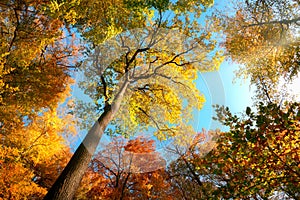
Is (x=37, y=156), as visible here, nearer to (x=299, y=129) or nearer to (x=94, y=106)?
(x=94, y=106)

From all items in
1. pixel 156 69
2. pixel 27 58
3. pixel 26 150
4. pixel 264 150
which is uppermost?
pixel 156 69

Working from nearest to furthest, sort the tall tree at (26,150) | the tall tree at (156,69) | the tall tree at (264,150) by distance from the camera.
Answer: the tall tree at (264,150), the tall tree at (156,69), the tall tree at (26,150)

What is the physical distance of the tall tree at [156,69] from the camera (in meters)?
7.11

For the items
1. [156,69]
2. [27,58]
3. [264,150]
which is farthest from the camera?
[156,69]

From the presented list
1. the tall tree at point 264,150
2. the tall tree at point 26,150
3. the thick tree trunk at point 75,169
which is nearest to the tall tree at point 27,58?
the tall tree at point 26,150

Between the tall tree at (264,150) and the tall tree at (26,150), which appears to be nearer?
the tall tree at (264,150)

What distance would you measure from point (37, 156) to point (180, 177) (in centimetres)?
863

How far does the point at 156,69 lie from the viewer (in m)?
8.09

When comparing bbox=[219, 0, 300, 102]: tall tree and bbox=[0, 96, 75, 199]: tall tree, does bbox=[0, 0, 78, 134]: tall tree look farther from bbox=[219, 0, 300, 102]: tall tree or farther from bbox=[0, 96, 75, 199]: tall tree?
bbox=[219, 0, 300, 102]: tall tree

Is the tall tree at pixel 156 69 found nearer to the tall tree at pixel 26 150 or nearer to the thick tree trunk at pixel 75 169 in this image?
the thick tree trunk at pixel 75 169

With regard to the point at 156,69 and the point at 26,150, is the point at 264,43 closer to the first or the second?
the point at 156,69

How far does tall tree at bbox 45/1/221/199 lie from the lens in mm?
7105

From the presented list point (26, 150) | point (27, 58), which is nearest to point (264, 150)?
point (27, 58)

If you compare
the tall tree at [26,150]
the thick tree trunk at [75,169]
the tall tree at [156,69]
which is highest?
the tall tree at [156,69]
